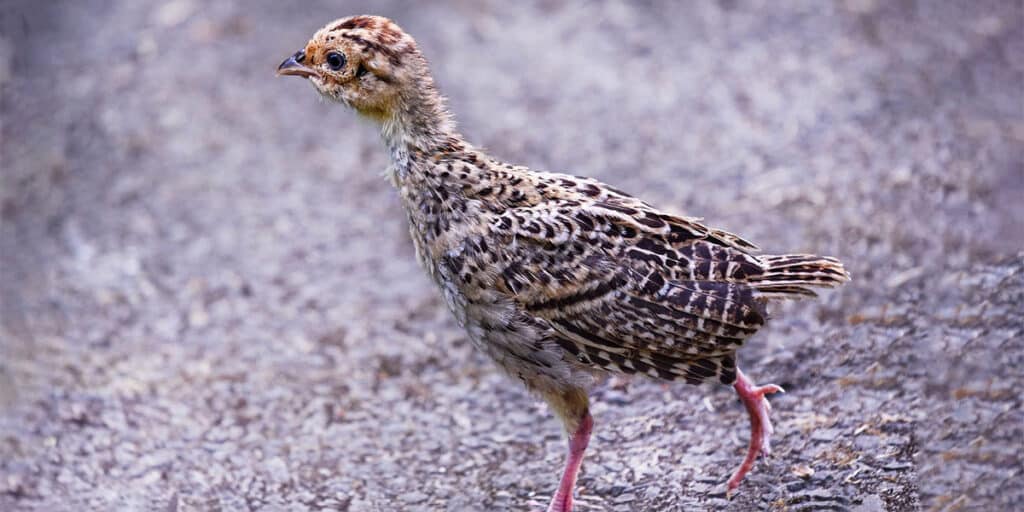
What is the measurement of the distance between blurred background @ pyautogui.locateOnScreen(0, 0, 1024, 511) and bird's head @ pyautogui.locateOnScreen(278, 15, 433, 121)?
399 millimetres

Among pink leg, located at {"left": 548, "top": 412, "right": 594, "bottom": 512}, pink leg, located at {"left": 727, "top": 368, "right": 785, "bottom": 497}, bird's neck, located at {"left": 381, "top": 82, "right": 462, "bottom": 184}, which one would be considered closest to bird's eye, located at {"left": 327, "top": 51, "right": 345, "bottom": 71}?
bird's neck, located at {"left": 381, "top": 82, "right": 462, "bottom": 184}

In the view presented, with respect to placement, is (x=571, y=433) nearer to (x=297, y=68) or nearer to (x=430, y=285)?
(x=297, y=68)

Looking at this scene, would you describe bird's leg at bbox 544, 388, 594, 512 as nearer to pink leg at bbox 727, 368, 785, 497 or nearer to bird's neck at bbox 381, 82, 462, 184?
pink leg at bbox 727, 368, 785, 497

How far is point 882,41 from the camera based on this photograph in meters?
10.5

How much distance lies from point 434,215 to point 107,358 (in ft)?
11.0

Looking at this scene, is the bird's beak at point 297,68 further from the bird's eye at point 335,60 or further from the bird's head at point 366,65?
the bird's eye at point 335,60

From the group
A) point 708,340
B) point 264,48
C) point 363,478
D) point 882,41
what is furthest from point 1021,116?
point 264,48

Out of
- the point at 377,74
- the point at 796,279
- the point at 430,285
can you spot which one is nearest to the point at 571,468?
the point at 796,279

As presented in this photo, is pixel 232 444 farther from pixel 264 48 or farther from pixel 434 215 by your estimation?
pixel 264 48

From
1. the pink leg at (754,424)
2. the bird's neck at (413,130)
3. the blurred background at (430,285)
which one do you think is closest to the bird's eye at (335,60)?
the bird's neck at (413,130)

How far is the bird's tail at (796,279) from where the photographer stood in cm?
525

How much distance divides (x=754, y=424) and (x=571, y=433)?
37.8 inches

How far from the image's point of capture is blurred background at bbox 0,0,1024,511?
20.1ft

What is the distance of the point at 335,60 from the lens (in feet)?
18.8
